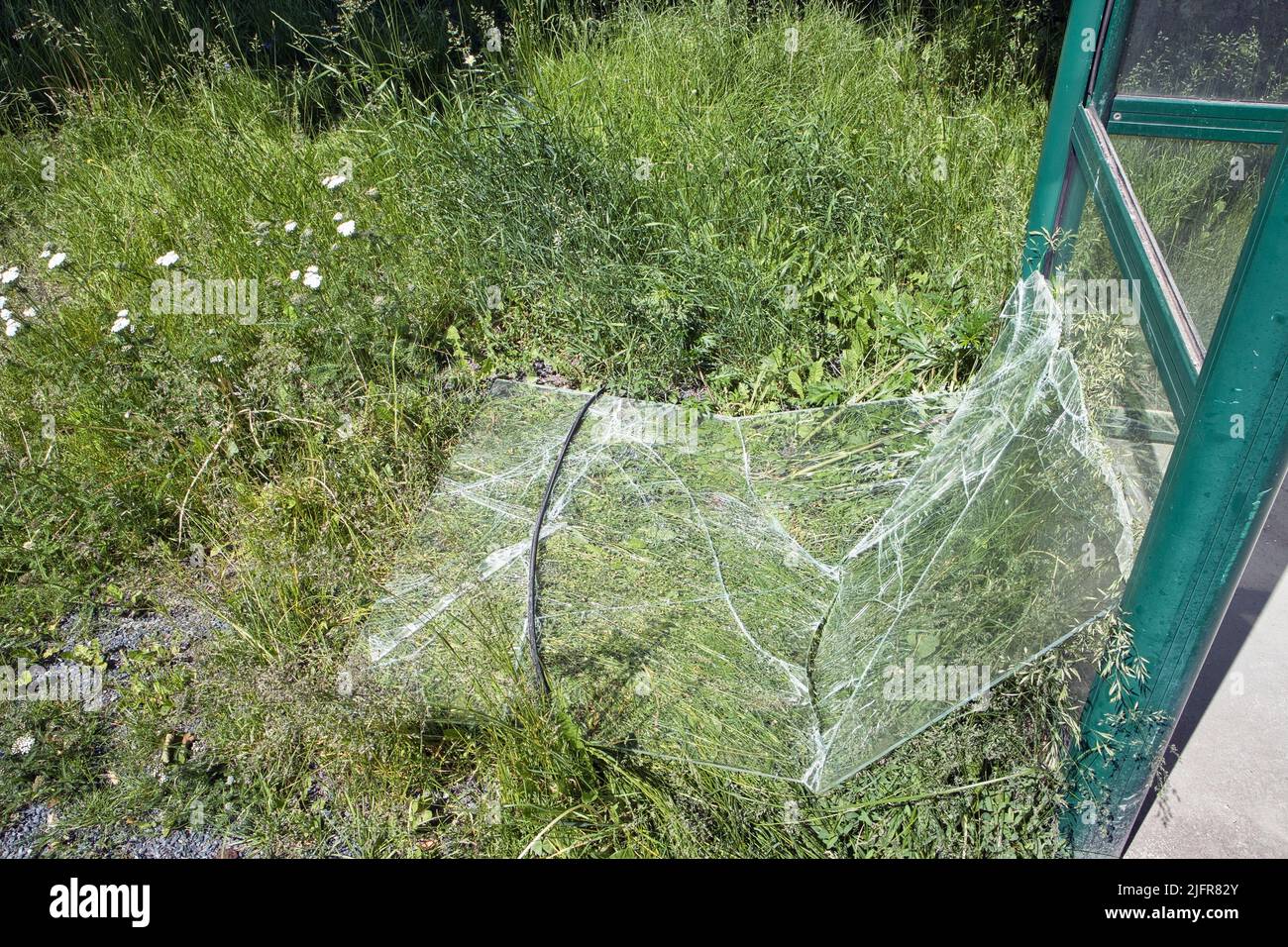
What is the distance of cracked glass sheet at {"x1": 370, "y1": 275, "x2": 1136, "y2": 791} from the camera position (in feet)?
7.08

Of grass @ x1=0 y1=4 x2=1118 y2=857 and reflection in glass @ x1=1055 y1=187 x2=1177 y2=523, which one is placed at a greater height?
reflection in glass @ x1=1055 y1=187 x2=1177 y2=523

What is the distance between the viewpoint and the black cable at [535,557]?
2559 mm

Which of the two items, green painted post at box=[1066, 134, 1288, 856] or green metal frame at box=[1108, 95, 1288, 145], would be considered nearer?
green painted post at box=[1066, 134, 1288, 856]

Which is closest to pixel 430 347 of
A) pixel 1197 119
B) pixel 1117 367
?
pixel 1117 367

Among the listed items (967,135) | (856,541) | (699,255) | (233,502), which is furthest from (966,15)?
(233,502)

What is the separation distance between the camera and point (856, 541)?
9.71ft

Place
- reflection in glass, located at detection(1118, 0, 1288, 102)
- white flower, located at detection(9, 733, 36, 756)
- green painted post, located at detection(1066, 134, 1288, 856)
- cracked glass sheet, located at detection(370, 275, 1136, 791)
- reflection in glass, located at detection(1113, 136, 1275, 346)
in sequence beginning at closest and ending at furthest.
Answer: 1. green painted post, located at detection(1066, 134, 1288, 856)
2. reflection in glass, located at detection(1113, 136, 1275, 346)
3. reflection in glass, located at detection(1118, 0, 1288, 102)
4. cracked glass sheet, located at detection(370, 275, 1136, 791)
5. white flower, located at detection(9, 733, 36, 756)

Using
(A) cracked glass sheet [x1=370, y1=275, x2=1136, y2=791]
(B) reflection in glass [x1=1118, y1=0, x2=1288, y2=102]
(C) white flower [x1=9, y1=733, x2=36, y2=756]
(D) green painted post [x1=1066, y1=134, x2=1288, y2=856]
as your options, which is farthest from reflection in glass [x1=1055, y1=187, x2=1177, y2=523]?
(C) white flower [x1=9, y1=733, x2=36, y2=756]

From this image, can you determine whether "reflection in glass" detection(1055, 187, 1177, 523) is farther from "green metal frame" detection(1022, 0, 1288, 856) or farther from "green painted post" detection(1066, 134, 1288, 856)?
"green painted post" detection(1066, 134, 1288, 856)

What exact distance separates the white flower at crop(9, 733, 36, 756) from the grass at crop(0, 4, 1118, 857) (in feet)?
0.07

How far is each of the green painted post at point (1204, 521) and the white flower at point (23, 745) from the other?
2.92 metres

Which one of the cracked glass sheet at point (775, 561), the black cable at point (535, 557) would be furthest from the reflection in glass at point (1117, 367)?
the black cable at point (535, 557)

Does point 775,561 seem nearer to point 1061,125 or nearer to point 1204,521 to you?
point 1204,521

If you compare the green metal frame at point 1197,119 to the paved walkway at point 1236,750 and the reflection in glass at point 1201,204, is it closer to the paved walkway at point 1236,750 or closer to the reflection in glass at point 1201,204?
the reflection in glass at point 1201,204
